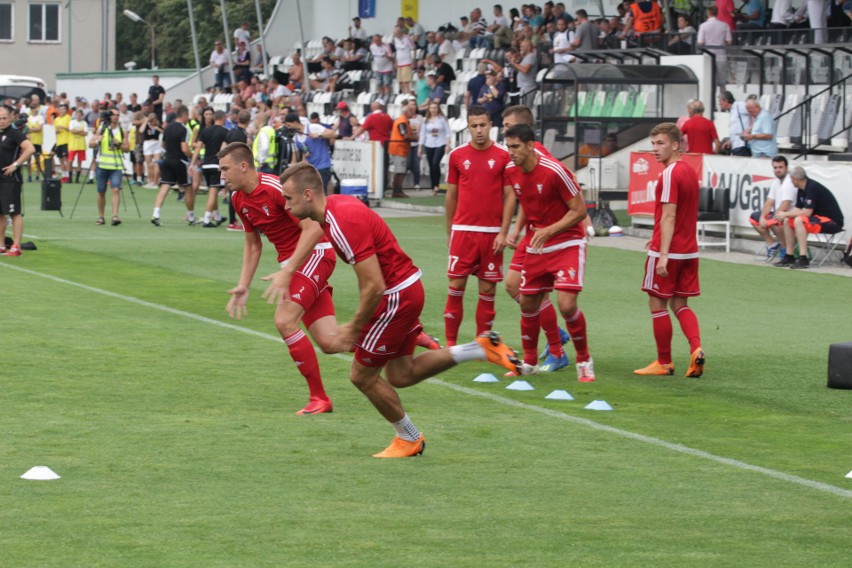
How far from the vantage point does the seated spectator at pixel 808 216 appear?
20.2 metres

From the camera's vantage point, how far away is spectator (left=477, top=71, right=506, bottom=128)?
31.8 m

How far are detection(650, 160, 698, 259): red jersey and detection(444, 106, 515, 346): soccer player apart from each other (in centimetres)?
123

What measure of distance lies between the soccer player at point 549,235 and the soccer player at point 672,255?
2.45 feet

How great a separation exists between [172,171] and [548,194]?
17720mm

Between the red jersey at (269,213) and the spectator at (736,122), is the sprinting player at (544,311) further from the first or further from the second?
the spectator at (736,122)

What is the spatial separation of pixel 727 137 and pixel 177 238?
10.4 meters

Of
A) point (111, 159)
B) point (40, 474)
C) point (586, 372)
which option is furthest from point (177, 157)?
point (40, 474)

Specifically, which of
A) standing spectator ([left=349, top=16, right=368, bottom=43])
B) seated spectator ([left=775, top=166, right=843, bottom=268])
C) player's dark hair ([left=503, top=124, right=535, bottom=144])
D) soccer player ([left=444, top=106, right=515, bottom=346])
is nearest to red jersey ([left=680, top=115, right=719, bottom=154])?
seated spectator ([left=775, top=166, right=843, bottom=268])

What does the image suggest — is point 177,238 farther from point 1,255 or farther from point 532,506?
point 532,506

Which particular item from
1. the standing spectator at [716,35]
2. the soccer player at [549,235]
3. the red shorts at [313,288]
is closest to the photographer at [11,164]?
the soccer player at [549,235]

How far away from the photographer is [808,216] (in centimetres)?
2030

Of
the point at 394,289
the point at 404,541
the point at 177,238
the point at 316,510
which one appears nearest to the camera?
the point at 404,541

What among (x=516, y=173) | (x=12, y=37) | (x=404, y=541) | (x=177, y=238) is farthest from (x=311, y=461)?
(x=12, y=37)

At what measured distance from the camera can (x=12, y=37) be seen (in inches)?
2985
